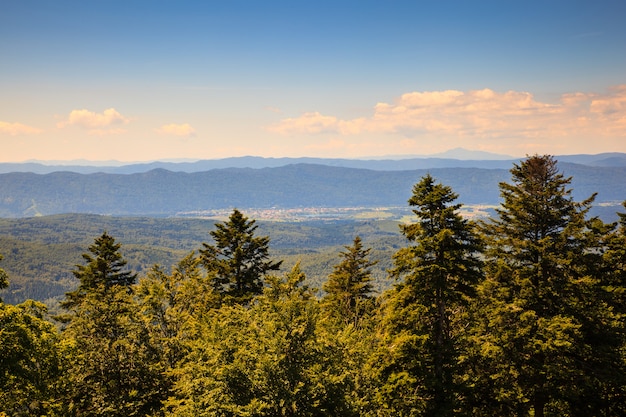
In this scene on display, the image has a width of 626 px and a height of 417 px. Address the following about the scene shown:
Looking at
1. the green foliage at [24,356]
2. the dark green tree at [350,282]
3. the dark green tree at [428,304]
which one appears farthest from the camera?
the dark green tree at [350,282]

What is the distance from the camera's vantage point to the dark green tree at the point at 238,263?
109 ft

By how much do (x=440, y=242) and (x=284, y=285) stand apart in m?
7.78

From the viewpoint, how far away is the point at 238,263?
33.5 meters

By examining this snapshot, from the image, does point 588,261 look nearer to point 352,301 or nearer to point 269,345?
point 269,345

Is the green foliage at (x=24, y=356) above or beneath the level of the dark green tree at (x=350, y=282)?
above

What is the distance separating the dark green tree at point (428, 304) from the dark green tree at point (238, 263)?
14830 mm

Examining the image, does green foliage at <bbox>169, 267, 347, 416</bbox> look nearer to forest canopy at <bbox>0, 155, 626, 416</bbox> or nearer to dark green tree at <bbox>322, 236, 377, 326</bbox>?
forest canopy at <bbox>0, 155, 626, 416</bbox>

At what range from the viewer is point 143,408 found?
21.8 m

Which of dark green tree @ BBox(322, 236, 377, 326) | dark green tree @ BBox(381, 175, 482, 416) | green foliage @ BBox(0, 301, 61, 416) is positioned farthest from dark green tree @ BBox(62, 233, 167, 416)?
dark green tree @ BBox(322, 236, 377, 326)

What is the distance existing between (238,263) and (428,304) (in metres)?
17.4

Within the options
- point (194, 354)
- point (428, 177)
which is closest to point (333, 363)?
point (194, 354)

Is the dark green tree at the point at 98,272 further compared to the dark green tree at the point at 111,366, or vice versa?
the dark green tree at the point at 98,272

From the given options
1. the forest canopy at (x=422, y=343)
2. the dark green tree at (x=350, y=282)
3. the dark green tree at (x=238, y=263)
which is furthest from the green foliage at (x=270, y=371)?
the dark green tree at (x=350, y=282)

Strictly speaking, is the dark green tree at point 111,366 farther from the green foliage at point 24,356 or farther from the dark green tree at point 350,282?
the dark green tree at point 350,282
